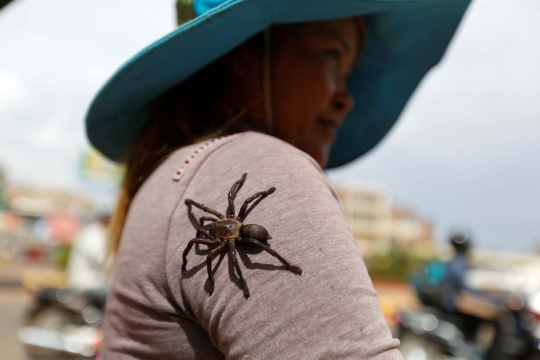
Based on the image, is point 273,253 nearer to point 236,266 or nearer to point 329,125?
point 236,266

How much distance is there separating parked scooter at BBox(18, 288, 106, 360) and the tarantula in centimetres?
595

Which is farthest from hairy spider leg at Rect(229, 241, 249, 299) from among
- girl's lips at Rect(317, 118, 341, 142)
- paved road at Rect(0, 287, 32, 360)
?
paved road at Rect(0, 287, 32, 360)

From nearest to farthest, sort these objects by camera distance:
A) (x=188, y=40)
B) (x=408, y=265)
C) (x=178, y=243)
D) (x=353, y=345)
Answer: (x=353, y=345)
(x=178, y=243)
(x=188, y=40)
(x=408, y=265)

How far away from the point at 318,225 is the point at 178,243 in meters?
0.23

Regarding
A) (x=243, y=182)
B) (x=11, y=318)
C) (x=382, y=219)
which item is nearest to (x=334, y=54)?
(x=243, y=182)

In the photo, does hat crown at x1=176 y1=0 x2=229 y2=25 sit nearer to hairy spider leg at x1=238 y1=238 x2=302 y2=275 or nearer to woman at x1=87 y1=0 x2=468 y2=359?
woman at x1=87 y1=0 x2=468 y2=359

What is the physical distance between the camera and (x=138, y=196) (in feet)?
3.73

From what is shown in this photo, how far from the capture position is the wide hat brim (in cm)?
109

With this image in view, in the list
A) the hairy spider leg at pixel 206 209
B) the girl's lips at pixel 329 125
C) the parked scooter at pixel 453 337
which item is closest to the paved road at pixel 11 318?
the parked scooter at pixel 453 337

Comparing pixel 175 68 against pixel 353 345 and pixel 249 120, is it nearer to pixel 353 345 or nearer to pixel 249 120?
pixel 249 120

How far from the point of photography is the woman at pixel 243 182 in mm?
769

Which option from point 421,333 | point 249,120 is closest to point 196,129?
point 249,120

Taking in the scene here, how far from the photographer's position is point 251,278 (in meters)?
0.79

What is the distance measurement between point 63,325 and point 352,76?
591 cm
